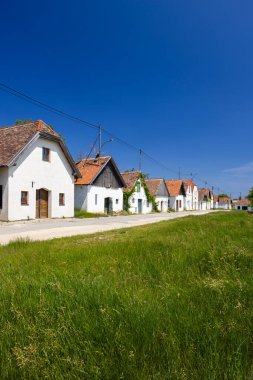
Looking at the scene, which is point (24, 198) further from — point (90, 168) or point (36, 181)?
point (90, 168)

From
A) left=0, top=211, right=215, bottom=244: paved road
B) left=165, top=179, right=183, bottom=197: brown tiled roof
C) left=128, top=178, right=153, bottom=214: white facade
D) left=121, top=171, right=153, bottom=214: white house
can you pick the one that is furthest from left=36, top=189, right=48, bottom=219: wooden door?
left=165, top=179, right=183, bottom=197: brown tiled roof

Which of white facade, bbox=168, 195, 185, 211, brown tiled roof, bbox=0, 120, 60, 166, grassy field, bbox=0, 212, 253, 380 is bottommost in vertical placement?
grassy field, bbox=0, 212, 253, 380

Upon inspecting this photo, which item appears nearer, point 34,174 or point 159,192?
point 34,174

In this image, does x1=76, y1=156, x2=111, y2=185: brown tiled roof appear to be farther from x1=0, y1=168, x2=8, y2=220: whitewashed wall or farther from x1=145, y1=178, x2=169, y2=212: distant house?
x1=145, y1=178, x2=169, y2=212: distant house

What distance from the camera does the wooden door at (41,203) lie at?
21773mm

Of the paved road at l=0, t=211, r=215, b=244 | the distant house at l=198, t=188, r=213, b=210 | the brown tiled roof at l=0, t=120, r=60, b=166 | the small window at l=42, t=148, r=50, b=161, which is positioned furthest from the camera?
the distant house at l=198, t=188, r=213, b=210

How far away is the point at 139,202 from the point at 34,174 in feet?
72.5

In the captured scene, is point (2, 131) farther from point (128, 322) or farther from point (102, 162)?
point (128, 322)

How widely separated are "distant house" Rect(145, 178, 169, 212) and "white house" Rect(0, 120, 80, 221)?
25097 mm

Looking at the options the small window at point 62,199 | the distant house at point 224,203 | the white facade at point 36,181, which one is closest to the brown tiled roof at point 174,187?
the white facade at point 36,181

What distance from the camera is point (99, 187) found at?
31.3 metres

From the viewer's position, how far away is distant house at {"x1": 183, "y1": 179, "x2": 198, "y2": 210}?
6494cm

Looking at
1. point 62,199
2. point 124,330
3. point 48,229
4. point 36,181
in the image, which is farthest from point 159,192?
point 124,330

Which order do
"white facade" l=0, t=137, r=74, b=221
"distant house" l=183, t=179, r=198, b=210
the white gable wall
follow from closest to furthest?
1. "white facade" l=0, t=137, r=74, b=221
2. the white gable wall
3. "distant house" l=183, t=179, r=198, b=210
